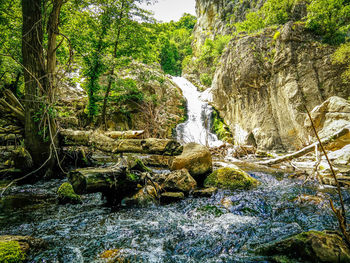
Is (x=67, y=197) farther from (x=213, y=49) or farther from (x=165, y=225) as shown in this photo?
(x=213, y=49)

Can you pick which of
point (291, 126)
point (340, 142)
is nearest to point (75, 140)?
point (340, 142)

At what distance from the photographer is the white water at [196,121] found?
1752 centimetres

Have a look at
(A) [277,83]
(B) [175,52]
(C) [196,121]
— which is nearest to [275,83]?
(A) [277,83]

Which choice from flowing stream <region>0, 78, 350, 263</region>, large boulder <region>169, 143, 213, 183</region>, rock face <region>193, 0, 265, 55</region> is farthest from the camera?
rock face <region>193, 0, 265, 55</region>

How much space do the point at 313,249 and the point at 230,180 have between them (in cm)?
341

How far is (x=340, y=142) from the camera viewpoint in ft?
28.6

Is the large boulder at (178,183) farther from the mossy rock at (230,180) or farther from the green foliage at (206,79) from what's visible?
the green foliage at (206,79)

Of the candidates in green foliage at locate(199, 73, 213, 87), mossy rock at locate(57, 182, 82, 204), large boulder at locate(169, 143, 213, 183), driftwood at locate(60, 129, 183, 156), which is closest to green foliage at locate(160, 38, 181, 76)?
green foliage at locate(199, 73, 213, 87)

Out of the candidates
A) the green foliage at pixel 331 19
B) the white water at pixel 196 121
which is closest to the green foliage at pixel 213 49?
the white water at pixel 196 121

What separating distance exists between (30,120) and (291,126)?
15338mm

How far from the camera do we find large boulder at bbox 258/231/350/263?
1783 mm

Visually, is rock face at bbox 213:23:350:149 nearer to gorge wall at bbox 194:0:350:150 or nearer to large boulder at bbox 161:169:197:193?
gorge wall at bbox 194:0:350:150

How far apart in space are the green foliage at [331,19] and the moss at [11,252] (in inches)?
750

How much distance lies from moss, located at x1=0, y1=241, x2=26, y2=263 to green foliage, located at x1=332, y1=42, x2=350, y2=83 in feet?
54.9
